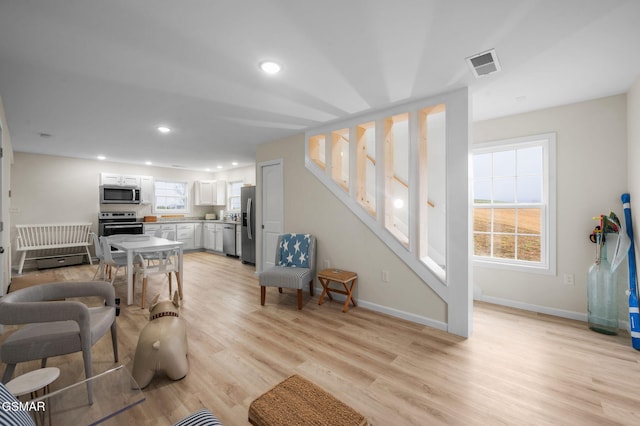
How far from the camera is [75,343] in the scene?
1634 millimetres

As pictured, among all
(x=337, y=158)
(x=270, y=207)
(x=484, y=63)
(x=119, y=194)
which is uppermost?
(x=484, y=63)

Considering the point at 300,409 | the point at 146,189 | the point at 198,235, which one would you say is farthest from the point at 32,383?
the point at 198,235

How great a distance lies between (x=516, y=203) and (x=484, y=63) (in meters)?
2.04

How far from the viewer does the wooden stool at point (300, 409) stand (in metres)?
1.05

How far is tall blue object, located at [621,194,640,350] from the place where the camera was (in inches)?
92.2

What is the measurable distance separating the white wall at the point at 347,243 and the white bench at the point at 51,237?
15.0ft

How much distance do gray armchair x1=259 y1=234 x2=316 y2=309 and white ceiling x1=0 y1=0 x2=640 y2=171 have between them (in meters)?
1.67

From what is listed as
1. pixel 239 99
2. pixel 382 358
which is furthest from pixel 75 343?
pixel 239 99

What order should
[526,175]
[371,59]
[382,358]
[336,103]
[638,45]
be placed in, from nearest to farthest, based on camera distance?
[638,45]
[371,59]
[382,358]
[336,103]
[526,175]

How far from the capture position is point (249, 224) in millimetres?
5660

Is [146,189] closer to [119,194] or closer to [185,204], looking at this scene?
[119,194]

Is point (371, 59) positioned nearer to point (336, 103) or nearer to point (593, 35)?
point (336, 103)

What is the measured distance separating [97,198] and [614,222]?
9.01 meters

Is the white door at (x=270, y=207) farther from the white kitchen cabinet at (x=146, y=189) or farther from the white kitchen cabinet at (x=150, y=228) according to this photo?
the white kitchen cabinet at (x=146, y=189)
